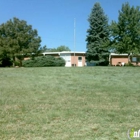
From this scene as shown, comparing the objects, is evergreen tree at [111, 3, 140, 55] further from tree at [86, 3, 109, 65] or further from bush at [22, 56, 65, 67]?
bush at [22, 56, 65, 67]

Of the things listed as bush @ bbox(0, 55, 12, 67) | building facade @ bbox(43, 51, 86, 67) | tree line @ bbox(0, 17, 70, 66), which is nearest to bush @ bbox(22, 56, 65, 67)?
tree line @ bbox(0, 17, 70, 66)

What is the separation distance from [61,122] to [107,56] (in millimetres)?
28182

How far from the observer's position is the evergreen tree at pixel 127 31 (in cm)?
2591

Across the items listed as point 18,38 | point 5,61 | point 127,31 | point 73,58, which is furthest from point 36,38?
point 127,31

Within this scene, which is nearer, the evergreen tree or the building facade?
the evergreen tree

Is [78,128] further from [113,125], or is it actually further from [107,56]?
[107,56]

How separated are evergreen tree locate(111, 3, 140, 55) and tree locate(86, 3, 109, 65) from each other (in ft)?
11.9

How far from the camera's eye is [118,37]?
27109 mm

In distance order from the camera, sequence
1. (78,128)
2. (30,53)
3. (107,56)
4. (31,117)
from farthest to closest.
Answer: (107,56) → (30,53) → (31,117) → (78,128)

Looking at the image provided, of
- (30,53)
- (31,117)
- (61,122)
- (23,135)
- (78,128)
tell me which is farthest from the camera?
(30,53)

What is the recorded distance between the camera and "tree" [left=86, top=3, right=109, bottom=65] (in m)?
30.7

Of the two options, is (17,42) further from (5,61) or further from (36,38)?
(5,61)

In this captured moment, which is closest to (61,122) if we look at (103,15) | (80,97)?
(80,97)

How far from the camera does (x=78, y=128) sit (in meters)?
3.34
